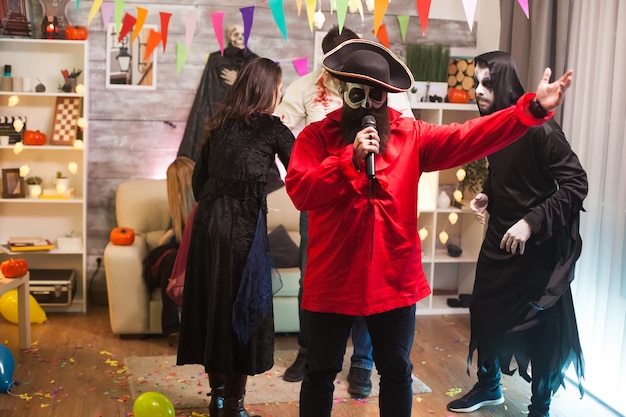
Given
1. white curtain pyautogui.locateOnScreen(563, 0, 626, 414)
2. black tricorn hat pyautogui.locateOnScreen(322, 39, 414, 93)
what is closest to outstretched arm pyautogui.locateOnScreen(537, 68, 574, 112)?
black tricorn hat pyautogui.locateOnScreen(322, 39, 414, 93)

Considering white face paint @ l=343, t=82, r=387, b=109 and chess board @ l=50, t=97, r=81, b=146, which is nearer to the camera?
white face paint @ l=343, t=82, r=387, b=109

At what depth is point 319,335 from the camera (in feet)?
7.77

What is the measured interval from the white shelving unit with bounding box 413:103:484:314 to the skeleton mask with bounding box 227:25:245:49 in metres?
1.19

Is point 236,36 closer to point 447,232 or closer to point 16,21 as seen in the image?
point 16,21

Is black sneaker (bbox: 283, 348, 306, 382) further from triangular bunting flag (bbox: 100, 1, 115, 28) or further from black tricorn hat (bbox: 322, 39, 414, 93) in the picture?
triangular bunting flag (bbox: 100, 1, 115, 28)

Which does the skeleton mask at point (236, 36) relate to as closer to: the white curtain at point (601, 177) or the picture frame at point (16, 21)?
the picture frame at point (16, 21)

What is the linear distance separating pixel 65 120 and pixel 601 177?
3.20m

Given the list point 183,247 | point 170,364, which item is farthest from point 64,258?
point 183,247

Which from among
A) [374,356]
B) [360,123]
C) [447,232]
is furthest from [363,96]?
[447,232]

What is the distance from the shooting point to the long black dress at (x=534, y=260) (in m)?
2.93

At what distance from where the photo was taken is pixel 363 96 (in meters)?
2.26

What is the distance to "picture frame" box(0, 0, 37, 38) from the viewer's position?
180 inches

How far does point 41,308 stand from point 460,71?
306cm

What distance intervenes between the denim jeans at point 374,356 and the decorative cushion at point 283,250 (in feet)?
6.55
